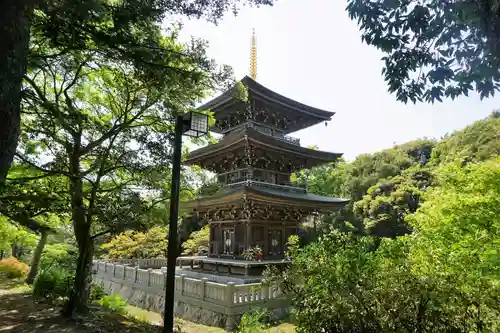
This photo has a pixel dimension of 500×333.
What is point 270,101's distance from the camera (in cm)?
1792

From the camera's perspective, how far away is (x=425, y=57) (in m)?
3.83

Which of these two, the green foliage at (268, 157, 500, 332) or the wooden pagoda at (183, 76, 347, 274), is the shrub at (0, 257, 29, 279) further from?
the green foliage at (268, 157, 500, 332)

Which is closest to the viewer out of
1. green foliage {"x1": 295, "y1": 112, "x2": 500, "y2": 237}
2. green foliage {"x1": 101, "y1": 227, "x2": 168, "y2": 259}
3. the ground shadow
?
the ground shadow

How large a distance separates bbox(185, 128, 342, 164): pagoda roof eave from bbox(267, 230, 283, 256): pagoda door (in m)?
4.88

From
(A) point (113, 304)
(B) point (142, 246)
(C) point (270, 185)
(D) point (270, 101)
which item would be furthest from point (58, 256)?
(D) point (270, 101)

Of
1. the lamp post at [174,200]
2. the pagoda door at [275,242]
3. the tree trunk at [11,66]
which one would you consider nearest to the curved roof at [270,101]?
the pagoda door at [275,242]

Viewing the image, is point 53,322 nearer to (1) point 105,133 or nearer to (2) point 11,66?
(1) point 105,133

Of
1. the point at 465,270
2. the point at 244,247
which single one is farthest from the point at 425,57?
the point at 244,247

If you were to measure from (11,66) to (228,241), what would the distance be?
15.8m

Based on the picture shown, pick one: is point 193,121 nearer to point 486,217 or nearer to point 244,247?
point 486,217

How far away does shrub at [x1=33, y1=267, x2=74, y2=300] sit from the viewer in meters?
10.6

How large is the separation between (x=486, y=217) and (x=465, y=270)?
7.52ft

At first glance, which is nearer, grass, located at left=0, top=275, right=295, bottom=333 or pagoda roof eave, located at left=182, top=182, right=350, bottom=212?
grass, located at left=0, top=275, right=295, bottom=333

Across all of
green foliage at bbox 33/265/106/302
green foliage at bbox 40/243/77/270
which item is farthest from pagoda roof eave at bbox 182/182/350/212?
green foliage at bbox 40/243/77/270
